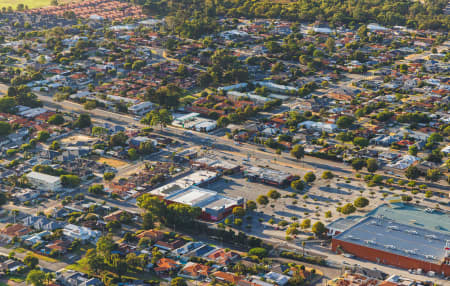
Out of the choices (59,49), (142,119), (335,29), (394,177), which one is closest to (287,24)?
(335,29)

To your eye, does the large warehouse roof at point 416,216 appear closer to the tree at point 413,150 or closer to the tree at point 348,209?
the tree at point 348,209

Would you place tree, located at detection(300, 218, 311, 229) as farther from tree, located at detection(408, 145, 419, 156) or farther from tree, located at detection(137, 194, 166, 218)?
tree, located at detection(408, 145, 419, 156)

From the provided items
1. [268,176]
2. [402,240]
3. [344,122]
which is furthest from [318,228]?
[344,122]

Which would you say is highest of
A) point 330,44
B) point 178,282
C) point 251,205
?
point 330,44

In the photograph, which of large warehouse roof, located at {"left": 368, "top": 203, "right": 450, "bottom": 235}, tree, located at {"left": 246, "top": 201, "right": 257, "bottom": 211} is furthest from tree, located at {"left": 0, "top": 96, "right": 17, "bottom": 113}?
large warehouse roof, located at {"left": 368, "top": 203, "right": 450, "bottom": 235}

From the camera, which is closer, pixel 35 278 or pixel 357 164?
pixel 35 278

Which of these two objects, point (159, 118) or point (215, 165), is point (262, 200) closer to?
point (215, 165)
